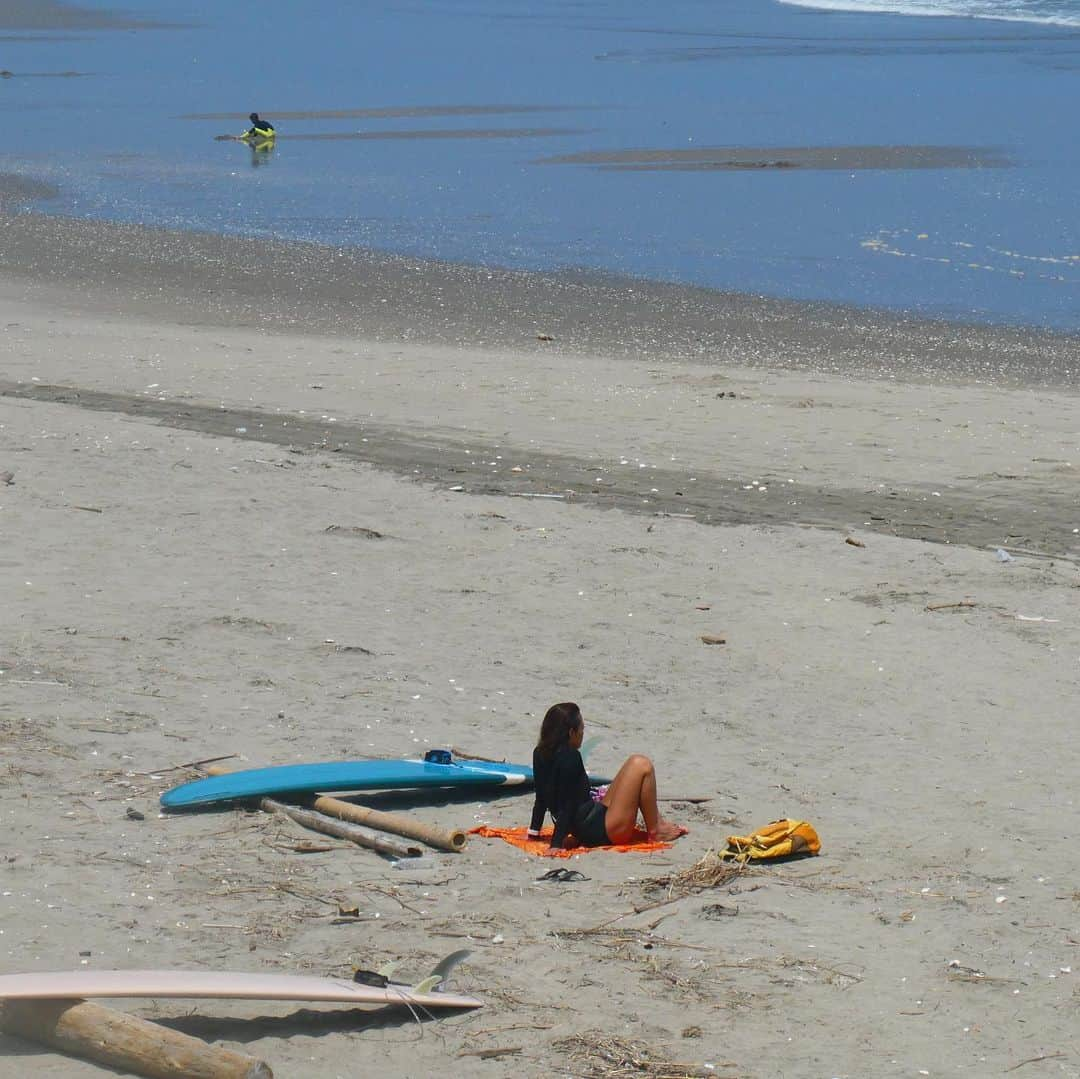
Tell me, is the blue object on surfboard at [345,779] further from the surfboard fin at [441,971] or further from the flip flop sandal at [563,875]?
the surfboard fin at [441,971]

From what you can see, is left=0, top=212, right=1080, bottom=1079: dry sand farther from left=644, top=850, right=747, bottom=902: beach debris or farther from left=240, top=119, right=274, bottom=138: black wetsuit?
left=240, top=119, right=274, bottom=138: black wetsuit

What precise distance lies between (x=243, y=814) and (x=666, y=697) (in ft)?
8.77

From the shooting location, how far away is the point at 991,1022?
18.0ft

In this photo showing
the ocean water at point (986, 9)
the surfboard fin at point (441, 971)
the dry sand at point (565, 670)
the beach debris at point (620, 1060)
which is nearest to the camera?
the beach debris at point (620, 1060)

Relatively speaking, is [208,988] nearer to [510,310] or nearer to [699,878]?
[699,878]

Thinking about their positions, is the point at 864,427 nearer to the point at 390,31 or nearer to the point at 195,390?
the point at 195,390

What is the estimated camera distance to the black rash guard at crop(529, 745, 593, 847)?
7.01 m

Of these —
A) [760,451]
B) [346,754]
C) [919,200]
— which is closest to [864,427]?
[760,451]

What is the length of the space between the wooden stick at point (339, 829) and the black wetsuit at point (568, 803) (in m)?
0.60

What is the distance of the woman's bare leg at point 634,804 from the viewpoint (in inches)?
274

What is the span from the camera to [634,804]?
698cm

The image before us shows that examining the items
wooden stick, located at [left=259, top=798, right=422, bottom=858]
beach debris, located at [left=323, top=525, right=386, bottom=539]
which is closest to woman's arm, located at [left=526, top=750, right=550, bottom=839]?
wooden stick, located at [left=259, top=798, right=422, bottom=858]

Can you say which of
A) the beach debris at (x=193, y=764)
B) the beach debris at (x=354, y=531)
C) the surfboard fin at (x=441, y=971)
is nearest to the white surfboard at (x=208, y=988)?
the surfboard fin at (x=441, y=971)

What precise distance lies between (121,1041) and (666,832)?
2709mm
